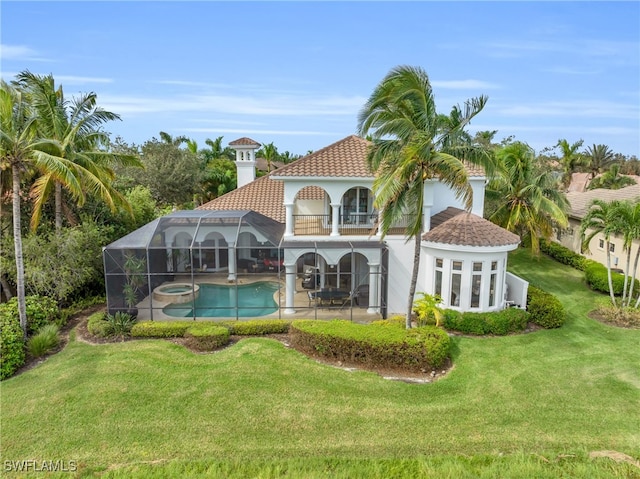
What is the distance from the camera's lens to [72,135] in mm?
17922

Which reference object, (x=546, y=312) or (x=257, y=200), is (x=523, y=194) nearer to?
(x=546, y=312)

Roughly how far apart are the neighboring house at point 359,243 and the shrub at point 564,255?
10.8 meters

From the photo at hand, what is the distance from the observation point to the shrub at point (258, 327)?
54.4 ft

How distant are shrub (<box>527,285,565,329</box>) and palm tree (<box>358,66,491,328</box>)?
7.04 m

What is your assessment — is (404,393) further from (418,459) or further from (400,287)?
(400,287)

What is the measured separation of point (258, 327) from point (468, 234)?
9.76m

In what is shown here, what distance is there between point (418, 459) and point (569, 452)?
3697 mm

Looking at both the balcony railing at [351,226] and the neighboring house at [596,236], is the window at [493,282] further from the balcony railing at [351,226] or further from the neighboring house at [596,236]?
the neighboring house at [596,236]

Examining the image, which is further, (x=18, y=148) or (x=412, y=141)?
(x=18, y=148)

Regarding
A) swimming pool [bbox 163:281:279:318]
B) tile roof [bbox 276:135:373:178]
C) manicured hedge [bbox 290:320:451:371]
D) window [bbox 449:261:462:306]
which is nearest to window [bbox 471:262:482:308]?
window [bbox 449:261:462:306]

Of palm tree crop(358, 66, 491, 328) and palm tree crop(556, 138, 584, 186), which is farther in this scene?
palm tree crop(556, 138, 584, 186)

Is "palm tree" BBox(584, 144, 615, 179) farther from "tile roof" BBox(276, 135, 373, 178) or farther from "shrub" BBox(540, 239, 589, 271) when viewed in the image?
"tile roof" BBox(276, 135, 373, 178)

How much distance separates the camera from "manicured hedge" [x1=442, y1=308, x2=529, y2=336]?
53.6 ft

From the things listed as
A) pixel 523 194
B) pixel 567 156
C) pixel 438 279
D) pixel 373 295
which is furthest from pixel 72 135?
pixel 567 156
